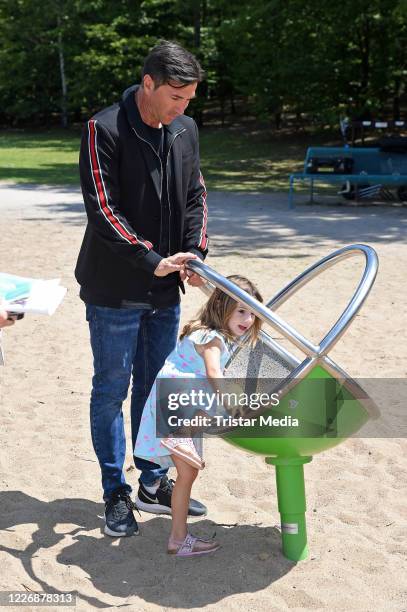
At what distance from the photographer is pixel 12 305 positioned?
116 inches

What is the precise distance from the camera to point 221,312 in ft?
10.2

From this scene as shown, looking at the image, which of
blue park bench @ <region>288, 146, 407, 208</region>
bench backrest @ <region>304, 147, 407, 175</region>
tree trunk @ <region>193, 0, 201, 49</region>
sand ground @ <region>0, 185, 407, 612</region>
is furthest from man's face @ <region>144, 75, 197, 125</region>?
tree trunk @ <region>193, 0, 201, 49</region>

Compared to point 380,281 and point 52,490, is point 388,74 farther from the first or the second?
point 52,490

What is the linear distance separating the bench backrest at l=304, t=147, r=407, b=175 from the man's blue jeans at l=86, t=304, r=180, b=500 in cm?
1080

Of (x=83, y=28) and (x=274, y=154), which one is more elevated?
(x=83, y=28)

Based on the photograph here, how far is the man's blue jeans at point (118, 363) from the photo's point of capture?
10.6 feet

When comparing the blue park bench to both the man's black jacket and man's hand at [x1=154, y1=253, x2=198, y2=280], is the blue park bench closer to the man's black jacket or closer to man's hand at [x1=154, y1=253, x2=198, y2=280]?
the man's black jacket

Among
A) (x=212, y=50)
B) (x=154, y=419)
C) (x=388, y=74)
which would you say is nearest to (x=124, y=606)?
(x=154, y=419)

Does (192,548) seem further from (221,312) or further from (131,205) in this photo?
(131,205)

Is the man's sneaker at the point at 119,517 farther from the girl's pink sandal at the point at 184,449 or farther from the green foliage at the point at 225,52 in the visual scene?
the green foliage at the point at 225,52

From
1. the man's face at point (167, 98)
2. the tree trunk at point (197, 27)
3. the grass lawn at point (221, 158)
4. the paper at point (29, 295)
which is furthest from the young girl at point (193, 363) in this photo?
the tree trunk at point (197, 27)

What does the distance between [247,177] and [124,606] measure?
15972mm

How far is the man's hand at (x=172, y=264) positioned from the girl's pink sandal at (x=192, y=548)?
1002 millimetres

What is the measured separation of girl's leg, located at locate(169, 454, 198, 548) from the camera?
3.12 meters
